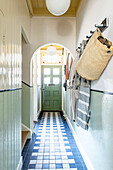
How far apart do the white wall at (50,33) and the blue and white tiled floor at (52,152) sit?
1.30m

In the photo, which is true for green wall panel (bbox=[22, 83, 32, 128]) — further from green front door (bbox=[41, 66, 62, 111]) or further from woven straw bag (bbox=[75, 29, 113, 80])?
green front door (bbox=[41, 66, 62, 111])

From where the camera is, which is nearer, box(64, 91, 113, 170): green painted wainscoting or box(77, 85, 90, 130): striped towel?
box(64, 91, 113, 170): green painted wainscoting

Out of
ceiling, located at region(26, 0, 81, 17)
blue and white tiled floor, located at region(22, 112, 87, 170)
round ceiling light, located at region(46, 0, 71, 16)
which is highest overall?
ceiling, located at region(26, 0, 81, 17)

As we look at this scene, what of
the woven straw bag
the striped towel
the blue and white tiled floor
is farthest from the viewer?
the blue and white tiled floor

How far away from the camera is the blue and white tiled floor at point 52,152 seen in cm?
224

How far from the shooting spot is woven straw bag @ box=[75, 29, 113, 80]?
4.53ft

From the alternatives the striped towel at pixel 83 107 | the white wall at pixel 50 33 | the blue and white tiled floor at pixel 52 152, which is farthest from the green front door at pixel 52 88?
the striped towel at pixel 83 107

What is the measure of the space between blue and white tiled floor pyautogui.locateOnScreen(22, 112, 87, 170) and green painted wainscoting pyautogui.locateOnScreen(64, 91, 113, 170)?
454mm

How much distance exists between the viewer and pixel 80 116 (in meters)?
2.05

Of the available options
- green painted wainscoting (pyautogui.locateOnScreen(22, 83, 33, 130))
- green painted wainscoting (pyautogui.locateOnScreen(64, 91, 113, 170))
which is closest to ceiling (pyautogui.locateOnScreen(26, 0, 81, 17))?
green painted wainscoting (pyautogui.locateOnScreen(22, 83, 33, 130))

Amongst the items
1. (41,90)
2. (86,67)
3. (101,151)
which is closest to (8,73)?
(86,67)

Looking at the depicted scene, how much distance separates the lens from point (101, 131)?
1614 mm

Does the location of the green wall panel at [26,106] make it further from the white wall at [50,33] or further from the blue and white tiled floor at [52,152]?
the blue and white tiled floor at [52,152]

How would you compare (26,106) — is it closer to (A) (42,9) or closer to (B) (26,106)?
(B) (26,106)
